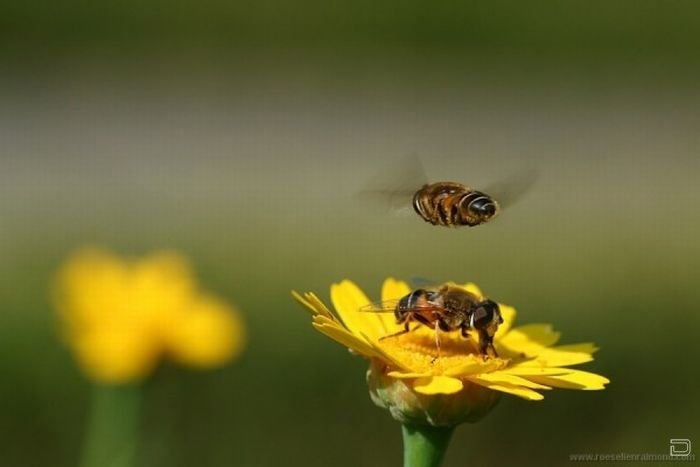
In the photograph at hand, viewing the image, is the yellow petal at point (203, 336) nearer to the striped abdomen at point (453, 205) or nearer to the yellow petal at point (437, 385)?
the striped abdomen at point (453, 205)

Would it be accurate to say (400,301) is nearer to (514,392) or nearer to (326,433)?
(514,392)

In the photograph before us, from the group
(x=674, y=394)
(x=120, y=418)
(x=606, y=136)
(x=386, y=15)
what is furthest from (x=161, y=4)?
(x=120, y=418)

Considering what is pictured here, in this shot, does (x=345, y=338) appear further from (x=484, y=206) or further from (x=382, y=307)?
(x=484, y=206)

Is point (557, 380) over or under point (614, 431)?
under

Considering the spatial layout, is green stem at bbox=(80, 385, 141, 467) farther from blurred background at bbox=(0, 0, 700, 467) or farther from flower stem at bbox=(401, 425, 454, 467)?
flower stem at bbox=(401, 425, 454, 467)

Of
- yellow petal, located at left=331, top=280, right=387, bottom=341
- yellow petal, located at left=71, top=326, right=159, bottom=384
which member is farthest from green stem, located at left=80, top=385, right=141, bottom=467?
yellow petal, located at left=331, top=280, right=387, bottom=341

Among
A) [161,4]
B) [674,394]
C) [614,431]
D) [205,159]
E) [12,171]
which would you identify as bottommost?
[614,431]
